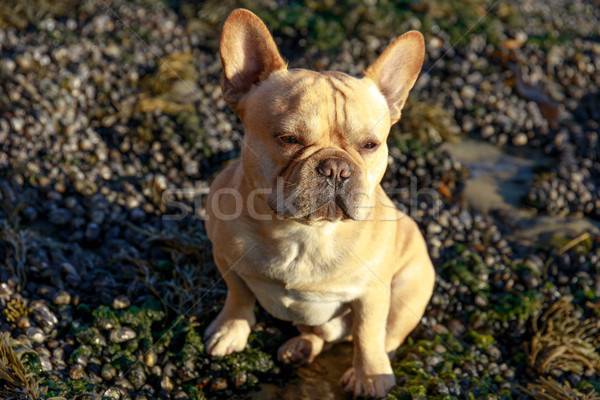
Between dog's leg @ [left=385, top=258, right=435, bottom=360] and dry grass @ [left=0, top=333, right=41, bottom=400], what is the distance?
7.85ft

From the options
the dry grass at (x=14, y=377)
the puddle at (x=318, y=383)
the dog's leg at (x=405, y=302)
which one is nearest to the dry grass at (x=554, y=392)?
the dog's leg at (x=405, y=302)

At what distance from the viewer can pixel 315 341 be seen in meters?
4.11

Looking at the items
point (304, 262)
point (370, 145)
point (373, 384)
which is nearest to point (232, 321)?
point (304, 262)

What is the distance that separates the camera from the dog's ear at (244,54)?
3.34 m

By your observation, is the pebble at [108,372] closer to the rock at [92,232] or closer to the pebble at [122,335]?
the pebble at [122,335]

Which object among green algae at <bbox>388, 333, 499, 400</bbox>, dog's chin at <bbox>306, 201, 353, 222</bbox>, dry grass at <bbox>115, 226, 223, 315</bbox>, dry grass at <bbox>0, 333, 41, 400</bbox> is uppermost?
dog's chin at <bbox>306, 201, 353, 222</bbox>

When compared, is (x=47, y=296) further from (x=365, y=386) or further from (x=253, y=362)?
(x=365, y=386)

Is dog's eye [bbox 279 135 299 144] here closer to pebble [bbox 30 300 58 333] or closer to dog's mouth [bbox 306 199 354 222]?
dog's mouth [bbox 306 199 354 222]

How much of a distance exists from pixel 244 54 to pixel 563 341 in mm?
3280

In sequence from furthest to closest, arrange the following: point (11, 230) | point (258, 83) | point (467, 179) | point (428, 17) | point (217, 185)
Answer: point (428, 17) < point (467, 179) < point (11, 230) < point (217, 185) < point (258, 83)

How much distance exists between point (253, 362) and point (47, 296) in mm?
1588

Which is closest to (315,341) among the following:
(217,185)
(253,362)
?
(253,362)

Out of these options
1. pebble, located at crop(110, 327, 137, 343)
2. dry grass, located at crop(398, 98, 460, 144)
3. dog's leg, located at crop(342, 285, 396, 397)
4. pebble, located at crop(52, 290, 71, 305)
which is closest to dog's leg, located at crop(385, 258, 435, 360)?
dog's leg, located at crop(342, 285, 396, 397)

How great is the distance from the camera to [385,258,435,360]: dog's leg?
161 inches
